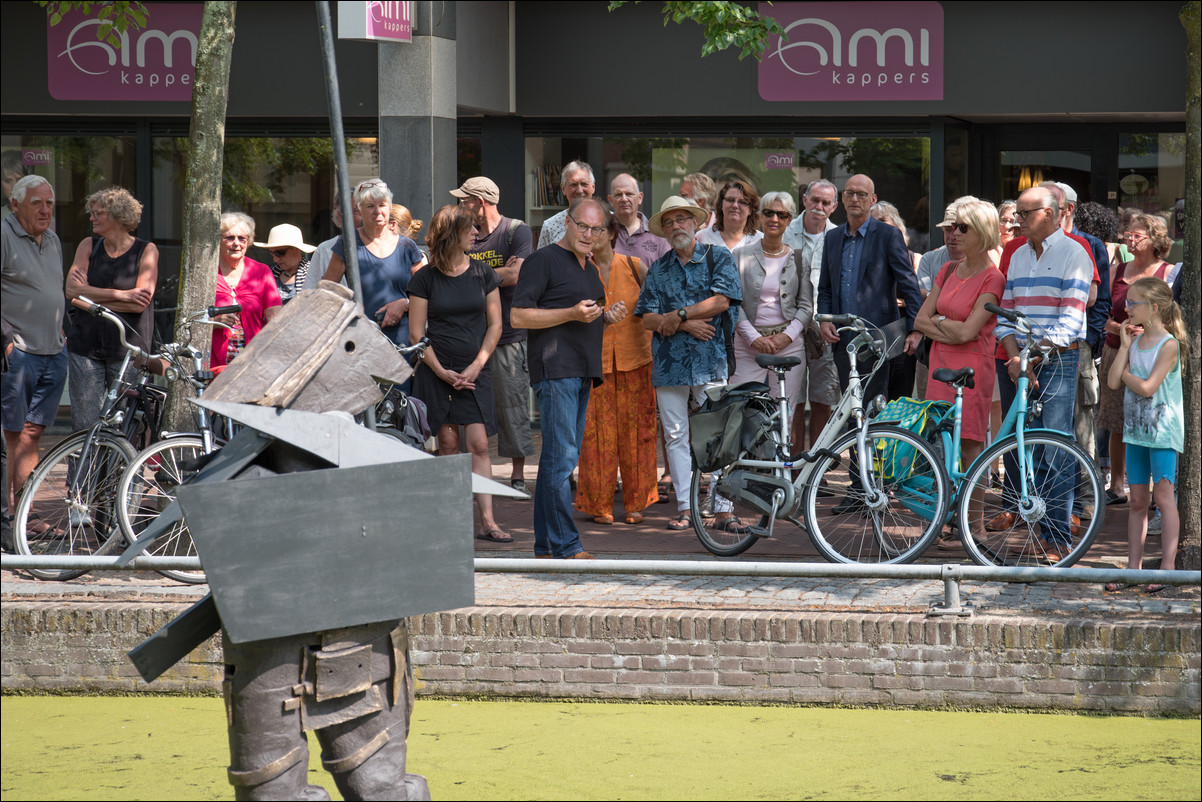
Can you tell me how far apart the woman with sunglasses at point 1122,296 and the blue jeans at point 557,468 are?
3.37 meters

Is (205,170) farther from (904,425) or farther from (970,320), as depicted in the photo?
(970,320)

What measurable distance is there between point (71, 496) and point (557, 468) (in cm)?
238

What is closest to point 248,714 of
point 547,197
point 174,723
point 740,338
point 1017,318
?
point 174,723

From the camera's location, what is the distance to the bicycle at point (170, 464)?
6.97 meters

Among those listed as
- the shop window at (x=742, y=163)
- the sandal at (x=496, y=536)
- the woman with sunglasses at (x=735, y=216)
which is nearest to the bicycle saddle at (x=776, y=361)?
the woman with sunglasses at (x=735, y=216)

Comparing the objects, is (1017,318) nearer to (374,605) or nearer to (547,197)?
(374,605)

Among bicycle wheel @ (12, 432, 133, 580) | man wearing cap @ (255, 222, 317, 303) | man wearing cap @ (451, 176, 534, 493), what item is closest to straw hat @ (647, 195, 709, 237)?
man wearing cap @ (451, 176, 534, 493)

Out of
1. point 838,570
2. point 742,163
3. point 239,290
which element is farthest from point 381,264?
point 742,163

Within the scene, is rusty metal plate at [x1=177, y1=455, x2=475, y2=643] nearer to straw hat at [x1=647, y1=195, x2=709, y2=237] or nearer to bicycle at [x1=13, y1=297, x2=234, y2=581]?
bicycle at [x1=13, y1=297, x2=234, y2=581]

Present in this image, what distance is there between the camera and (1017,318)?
7.26 m

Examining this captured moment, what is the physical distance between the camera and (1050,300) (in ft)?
24.4

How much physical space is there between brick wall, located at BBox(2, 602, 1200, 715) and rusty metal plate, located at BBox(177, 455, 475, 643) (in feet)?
7.03

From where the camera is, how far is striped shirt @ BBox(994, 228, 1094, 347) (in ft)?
24.2

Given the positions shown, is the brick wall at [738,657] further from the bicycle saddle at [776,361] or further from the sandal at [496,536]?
the bicycle saddle at [776,361]
